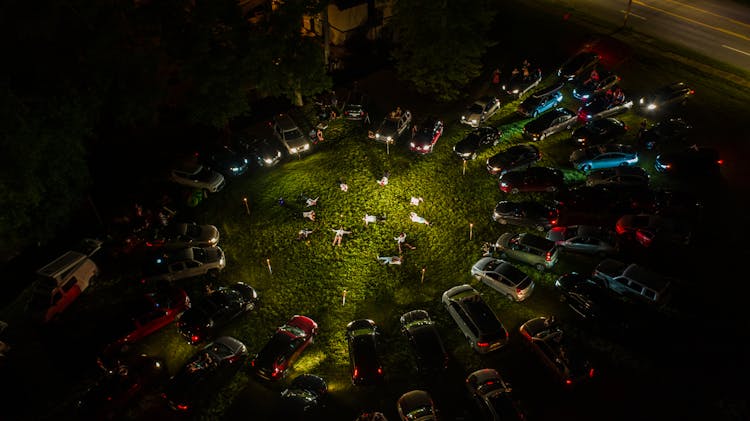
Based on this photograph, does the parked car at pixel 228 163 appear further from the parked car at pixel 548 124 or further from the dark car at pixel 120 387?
the parked car at pixel 548 124

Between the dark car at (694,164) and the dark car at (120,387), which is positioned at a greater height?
the dark car at (694,164)

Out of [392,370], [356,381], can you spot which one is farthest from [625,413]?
[356,381]

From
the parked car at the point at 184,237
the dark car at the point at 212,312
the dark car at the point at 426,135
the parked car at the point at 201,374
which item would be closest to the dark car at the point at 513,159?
the dark car at the point at 426,135

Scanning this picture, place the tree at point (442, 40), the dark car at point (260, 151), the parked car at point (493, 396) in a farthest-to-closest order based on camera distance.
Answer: the tree at point (442, 40), the dark car at point (260, 151), the parked car at point (493, 396)

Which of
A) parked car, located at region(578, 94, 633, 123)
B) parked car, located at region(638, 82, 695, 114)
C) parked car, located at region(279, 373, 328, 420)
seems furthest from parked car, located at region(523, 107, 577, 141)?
parked car, located at region(279, 373, 328, 420)

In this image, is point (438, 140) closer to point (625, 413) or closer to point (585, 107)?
point (585, 107)

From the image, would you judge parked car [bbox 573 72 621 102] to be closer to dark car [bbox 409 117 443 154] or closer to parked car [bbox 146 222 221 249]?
dark car [bbox 409 117 443 154]
